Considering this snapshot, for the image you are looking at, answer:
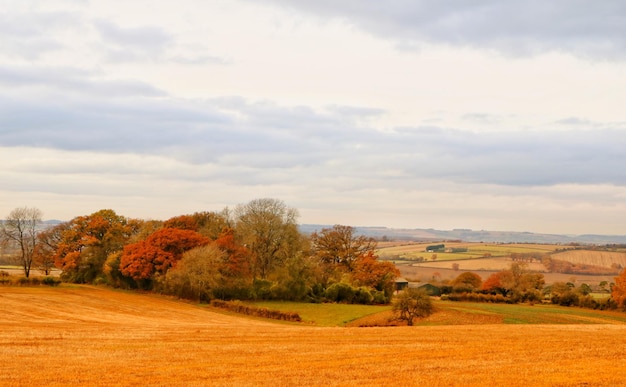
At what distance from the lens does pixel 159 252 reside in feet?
245

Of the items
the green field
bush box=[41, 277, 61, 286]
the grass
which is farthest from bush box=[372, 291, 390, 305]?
bush box=[41, 277, 61, 286]

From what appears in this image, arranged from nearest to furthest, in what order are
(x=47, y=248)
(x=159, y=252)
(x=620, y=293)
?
(x=159, y=252)
(x=620, y=293)
(x=47, y=248)

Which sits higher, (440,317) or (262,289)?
(262,289)

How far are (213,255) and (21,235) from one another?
116 ft

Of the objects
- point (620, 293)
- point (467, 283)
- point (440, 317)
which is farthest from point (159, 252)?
point (620, 293)

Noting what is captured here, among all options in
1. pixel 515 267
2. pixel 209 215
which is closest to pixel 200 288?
pixel 209 215

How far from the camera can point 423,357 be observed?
2439cm

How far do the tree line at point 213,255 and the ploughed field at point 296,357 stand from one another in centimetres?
3329

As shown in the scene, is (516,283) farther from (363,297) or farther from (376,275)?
(363,297)

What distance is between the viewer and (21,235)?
3440 inches

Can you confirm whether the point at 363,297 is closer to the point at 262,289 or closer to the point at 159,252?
the point at 262,289

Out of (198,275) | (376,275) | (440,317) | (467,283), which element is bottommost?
(467,283)

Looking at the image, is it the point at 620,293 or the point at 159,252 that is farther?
the point at 620,293

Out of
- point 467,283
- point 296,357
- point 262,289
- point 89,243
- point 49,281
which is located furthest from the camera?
point 467,283
